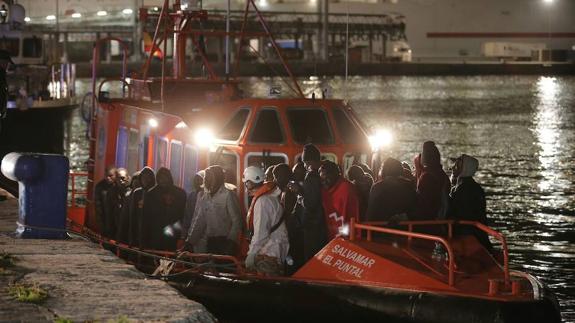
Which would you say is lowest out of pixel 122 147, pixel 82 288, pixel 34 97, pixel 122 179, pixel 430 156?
pixel 82 288

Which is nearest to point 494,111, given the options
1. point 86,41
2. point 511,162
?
point 511,162

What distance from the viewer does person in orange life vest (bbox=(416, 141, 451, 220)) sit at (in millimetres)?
12570

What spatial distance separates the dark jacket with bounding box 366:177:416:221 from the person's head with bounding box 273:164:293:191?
2.99ft

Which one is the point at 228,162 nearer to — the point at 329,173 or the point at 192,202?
the point at 192,202

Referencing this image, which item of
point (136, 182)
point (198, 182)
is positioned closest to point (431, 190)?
point (198, 182)

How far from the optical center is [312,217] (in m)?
12.2

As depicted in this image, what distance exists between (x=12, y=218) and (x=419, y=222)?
4993 mm

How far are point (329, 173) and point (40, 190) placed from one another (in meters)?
2.98

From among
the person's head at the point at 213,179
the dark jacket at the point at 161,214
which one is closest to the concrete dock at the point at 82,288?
the dark jacket at the point at 161,214

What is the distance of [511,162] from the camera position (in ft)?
127

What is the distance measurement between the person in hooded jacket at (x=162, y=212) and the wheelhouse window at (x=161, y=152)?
194 cm

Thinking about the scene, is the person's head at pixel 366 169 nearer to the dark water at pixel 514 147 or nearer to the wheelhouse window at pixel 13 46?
the dark water at pixel 514 147

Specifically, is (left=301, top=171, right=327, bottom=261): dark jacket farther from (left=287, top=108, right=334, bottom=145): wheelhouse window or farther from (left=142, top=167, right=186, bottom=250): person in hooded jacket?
(left=287, top=108, right=334, bottom=145): wheelhouse window

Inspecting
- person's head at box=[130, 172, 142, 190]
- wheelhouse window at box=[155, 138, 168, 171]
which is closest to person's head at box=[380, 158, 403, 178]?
person's head at box=[130, 172, 142, 190]
